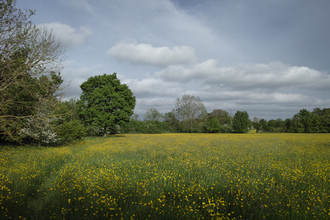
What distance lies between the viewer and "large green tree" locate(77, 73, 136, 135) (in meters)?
28.1

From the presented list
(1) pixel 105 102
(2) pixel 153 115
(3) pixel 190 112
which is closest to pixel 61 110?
(1) pixel 105 102

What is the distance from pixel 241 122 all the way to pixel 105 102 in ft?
156

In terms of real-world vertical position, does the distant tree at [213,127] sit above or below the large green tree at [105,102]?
below

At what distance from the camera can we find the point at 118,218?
150 inches

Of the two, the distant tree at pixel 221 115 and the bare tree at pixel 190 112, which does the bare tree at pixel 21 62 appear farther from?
the distant tree at pixel 221 115

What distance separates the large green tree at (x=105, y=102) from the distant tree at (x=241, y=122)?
137ft

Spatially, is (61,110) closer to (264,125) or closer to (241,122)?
(241,122)

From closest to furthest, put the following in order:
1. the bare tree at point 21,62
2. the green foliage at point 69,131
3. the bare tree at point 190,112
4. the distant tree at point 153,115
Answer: the bare tree at point 21,62
the green foliage at point 69,131
the bare tree at point 190,112
the distant tree at point 153,115

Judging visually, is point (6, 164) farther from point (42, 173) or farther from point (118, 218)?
→ point (118, 218)

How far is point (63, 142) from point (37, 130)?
407cm

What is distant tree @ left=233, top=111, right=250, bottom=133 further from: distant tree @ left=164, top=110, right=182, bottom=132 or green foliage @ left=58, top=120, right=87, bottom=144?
green foliage @ left=58, top=120, right=87, bottom=144

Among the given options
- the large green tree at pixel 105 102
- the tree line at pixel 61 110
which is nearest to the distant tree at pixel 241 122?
the tree line at pixel 61 110

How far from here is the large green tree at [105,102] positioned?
2814 centimetres

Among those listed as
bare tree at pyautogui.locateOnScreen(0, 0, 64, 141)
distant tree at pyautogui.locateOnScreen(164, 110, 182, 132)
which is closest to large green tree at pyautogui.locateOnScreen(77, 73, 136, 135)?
bare tree at pyautogui.locateOnScreen(0, 0, 64, 141)
